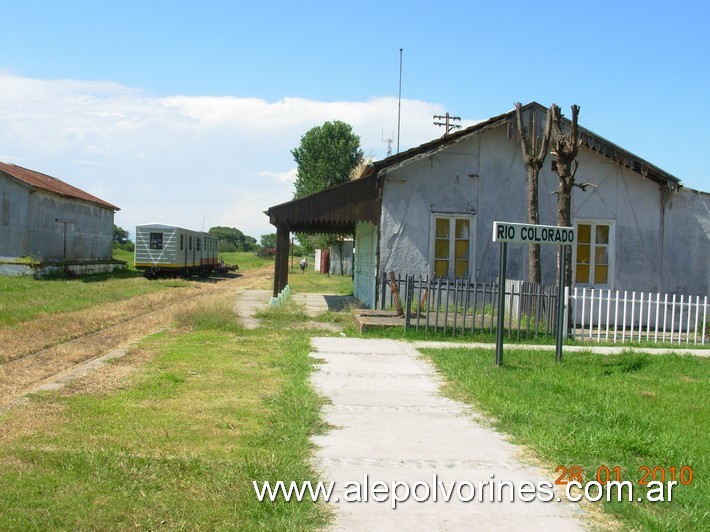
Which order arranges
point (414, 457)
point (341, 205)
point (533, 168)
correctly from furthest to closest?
point (341, 205) → point (533, 168) → point (414, 457)

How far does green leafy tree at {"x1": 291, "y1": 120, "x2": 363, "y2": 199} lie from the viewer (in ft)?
209

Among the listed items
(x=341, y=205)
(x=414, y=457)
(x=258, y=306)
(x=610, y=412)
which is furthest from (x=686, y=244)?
(x=414, y=457)

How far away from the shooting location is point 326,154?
212 ft

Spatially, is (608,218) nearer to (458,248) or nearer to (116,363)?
(458,248)

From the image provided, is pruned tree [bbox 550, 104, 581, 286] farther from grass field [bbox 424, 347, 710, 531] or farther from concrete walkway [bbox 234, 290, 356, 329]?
concrete walkway [bbox 234, 290, 356, 329]

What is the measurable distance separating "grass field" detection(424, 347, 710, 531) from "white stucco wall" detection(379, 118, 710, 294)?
6004mm

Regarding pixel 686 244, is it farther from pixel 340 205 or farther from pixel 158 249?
pixel 158 249

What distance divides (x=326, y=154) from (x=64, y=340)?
52863mm

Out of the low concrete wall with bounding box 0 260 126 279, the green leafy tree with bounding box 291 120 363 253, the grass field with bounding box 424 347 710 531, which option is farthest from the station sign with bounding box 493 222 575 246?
the green leafy tree with bounding box 291 120 363 253

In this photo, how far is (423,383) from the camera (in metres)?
9.37

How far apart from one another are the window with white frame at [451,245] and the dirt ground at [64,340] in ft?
21.4

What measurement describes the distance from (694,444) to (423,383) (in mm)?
3622

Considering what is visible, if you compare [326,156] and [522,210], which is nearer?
[522,210]

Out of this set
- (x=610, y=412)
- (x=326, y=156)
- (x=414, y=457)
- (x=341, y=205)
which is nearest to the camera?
(x=414, y=457)
